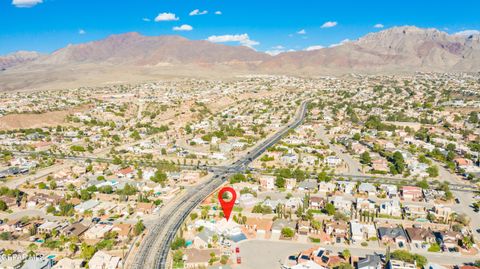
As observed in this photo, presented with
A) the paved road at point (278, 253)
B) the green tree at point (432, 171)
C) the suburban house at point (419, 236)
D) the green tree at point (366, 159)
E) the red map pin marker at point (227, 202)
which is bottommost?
the paved road at point (278, 253)

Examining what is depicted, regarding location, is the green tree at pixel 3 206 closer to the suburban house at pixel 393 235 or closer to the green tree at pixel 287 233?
the green tree at pixel 287 233

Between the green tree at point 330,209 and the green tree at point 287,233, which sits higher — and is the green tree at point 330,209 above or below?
above

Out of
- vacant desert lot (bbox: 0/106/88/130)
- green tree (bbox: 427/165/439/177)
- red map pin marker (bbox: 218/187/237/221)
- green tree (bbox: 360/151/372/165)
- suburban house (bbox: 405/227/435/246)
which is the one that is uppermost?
vacant desert lot (bbox: 0/106/88/130)

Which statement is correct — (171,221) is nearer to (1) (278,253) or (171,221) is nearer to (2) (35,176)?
(1) (278,253)

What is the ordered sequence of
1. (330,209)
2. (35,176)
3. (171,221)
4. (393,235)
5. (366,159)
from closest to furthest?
1. (393,235)
2. (171,221)
3. (330,209)
4. (35,176)
5. (366,159)

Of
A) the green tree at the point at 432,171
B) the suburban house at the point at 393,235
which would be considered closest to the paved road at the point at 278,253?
the suburban house at the point at 393,235

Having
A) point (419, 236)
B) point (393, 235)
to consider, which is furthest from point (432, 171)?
point (393, 235)

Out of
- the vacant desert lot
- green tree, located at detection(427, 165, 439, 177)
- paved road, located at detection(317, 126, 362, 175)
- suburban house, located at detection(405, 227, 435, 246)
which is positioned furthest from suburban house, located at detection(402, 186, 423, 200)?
the vacant desert lot

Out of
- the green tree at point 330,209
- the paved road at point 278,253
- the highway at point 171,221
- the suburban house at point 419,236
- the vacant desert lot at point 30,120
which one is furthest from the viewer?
the vacant desert lot at point 30,120

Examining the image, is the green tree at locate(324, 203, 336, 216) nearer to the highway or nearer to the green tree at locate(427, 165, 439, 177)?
the highway
